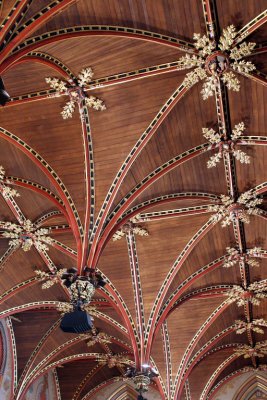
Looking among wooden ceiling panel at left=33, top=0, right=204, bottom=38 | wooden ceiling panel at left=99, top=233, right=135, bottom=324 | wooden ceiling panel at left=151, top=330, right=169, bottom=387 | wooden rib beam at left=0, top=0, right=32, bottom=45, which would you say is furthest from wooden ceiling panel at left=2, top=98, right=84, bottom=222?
wooden ceiling panel at left=151, top=330, right=169, bottom=387

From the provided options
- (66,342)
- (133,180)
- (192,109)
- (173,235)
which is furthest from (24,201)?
(66,342)

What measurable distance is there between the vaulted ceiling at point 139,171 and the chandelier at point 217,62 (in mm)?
35

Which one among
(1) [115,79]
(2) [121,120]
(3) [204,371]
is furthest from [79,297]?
(3) [204,371]

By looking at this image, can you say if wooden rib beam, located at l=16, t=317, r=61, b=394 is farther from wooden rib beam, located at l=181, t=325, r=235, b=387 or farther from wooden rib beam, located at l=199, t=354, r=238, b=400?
wooden rib beam, located at l=199, t=354, r=238, b=400

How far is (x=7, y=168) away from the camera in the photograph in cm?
1576

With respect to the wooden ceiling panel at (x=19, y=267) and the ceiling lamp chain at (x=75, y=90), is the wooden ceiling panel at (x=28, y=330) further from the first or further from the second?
the ceiling lamp chain at (x=75, y=90)

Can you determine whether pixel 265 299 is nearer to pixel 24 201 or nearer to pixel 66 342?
pixel 66 342

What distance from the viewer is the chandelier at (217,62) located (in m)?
12.0

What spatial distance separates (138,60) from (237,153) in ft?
12.8

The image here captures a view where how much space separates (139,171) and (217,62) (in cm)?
406

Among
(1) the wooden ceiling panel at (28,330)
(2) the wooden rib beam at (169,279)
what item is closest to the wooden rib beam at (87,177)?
(2) the wooden rib beam at (169,279)

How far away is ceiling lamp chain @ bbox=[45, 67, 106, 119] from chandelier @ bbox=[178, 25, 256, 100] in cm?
229

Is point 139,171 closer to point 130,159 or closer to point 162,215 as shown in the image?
point 130,159

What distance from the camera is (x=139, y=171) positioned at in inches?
593
